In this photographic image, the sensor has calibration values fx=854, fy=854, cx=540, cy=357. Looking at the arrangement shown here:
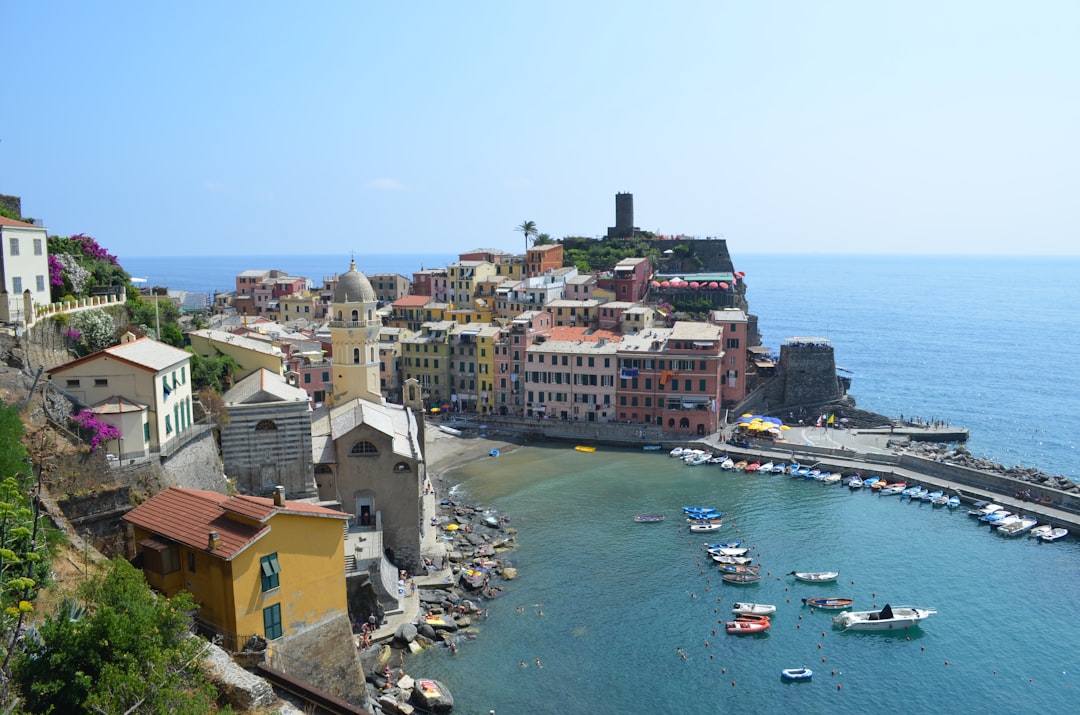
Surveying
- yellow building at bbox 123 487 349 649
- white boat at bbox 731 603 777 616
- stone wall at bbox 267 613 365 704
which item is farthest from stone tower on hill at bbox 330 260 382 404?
stone wall at bbox 267 613 365 704

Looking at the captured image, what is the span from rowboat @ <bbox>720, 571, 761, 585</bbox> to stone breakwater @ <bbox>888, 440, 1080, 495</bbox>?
23.6 metres

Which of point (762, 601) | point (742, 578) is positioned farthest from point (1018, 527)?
point (762, 601)

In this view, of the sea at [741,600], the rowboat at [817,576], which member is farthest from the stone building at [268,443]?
the rowboat at [817,576]

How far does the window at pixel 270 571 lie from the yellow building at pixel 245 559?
27mm

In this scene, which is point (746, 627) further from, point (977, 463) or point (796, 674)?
point (977, 463)

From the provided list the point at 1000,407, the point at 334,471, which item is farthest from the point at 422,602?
the point at 1000,407

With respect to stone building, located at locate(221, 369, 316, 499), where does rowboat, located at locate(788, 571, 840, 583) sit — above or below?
below

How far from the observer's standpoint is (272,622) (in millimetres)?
23219

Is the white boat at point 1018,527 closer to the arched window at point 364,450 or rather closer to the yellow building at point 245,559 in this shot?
the arched window at point 364,450

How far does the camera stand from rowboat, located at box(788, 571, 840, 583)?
135 feet

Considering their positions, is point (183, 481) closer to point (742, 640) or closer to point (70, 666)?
point (70, 666)

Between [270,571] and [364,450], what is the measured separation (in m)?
16.2

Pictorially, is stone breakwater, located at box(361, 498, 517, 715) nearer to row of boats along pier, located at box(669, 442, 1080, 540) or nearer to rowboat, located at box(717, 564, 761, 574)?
rowboat, located at box(717, 564, 761, 574)

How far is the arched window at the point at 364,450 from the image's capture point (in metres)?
38.9
